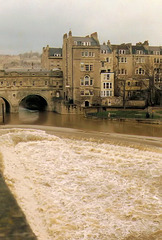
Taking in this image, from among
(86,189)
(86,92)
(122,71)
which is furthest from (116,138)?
(122,71)

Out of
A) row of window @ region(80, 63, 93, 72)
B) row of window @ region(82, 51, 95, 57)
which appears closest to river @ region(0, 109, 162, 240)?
row of window @ region(80, 63, 93, 72)

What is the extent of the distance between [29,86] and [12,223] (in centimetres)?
5781

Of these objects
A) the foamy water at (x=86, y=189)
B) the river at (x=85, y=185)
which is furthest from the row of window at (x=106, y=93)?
the foamy water at (x=86, y=189)

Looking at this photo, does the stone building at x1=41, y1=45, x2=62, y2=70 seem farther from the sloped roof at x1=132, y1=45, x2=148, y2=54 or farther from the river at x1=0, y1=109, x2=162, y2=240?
the river at x1=0, y1=109, x2=162, y2=240

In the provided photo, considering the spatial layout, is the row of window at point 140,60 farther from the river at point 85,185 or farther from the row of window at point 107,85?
the river at point 85,185

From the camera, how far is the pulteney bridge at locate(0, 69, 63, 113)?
210 ft

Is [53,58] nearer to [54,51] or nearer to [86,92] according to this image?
[54,51]

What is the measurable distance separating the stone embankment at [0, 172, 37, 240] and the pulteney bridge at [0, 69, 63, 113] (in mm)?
53957

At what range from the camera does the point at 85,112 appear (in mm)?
55500

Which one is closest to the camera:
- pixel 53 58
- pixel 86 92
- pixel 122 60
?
pixel 86 92

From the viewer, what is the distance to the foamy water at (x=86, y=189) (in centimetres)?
1319

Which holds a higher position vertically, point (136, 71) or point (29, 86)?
point (136, 71)

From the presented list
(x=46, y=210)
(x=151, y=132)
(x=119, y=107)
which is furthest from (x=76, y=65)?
(x=46, y=210)

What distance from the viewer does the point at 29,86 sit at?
65.6m
